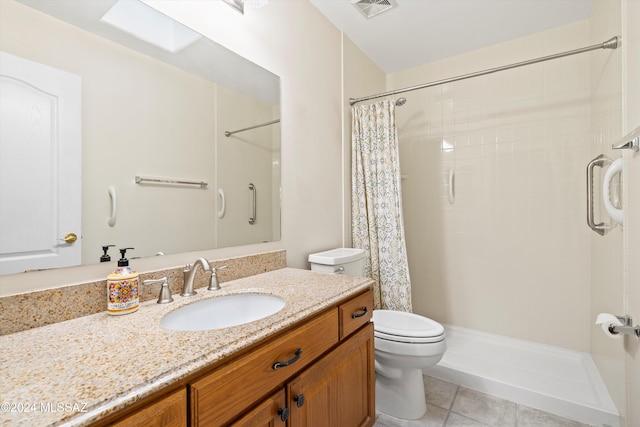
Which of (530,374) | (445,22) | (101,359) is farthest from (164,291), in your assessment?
(445,22)

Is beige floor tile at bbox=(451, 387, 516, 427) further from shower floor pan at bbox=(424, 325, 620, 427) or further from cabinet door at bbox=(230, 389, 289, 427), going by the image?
cabinet door at bbox=(230, 389, 289, 427)

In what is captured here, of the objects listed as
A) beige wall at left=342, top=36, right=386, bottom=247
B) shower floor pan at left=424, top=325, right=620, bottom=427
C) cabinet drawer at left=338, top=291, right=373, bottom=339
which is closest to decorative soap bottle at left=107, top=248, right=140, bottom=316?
cabinet drawer at left=338, top=291, right=373, bottom=339

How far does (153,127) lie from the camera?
3.68 ft

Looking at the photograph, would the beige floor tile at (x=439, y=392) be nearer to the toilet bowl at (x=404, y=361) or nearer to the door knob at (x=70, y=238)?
the toilet bowl at (x=404, y=361)

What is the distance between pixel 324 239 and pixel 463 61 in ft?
6.61

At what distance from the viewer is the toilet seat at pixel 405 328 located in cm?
157

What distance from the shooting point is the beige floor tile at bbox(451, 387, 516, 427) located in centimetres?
162

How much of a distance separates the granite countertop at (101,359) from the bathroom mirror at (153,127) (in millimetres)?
241

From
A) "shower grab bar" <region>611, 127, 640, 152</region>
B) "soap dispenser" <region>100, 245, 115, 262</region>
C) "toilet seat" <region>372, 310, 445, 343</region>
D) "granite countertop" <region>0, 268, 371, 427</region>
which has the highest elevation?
"shower grab bar" <region>611, 127, 640, 152</region>

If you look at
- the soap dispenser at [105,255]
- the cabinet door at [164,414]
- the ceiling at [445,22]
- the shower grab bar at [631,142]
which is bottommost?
the cabinet door at [164,414]

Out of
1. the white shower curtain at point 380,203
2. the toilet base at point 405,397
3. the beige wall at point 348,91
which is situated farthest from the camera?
the beige wall at point 348,91

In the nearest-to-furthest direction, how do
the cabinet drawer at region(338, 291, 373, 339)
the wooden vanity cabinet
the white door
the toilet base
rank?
the wooden vanity cabinet
the white door
the cabinet drawer at region(338, 291, 373, 339)
the toilet base

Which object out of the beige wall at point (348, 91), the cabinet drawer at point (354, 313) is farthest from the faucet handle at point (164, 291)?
the beige wall at point (348, 91)

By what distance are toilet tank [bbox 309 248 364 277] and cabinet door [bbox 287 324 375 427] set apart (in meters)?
0.49
